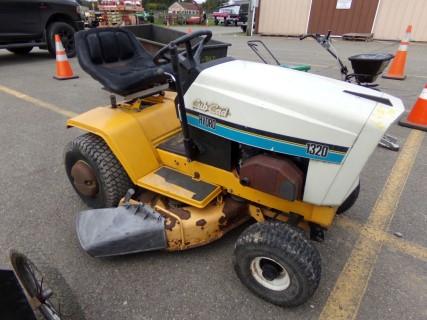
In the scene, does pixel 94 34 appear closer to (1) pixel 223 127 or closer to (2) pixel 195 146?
(2) pixel 195 146

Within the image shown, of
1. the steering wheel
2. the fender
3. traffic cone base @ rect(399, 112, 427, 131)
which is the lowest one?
traffic cone base @ rect(399, 112, 427, 131)

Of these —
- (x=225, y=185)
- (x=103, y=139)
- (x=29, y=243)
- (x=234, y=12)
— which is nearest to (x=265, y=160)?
(x=225, y=185)

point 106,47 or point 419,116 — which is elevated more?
point 106,47

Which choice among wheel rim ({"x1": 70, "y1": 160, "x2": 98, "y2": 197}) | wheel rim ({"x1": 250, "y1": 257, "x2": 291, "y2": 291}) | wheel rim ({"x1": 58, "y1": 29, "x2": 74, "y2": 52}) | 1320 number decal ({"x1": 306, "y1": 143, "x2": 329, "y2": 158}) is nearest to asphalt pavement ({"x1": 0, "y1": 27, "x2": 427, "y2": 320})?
wheel rim ({"x1": 250, "y1": 257, "x2": 291, "y2": 291})

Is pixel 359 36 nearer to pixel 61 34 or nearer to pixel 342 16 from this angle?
pixel 342 16

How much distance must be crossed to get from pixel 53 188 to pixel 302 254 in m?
2.14

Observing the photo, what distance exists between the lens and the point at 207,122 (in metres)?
1.79

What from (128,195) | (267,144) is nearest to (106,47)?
(128,195)

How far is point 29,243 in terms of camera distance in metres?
2.14

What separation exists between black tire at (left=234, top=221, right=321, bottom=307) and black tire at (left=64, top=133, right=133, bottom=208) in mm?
946

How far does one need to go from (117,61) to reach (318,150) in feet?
6.93

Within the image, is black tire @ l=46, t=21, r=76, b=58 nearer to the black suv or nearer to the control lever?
the black suv

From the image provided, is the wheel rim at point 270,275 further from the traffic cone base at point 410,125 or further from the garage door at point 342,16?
the garage door at point 342,16

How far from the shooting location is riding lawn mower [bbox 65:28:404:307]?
1.54m
